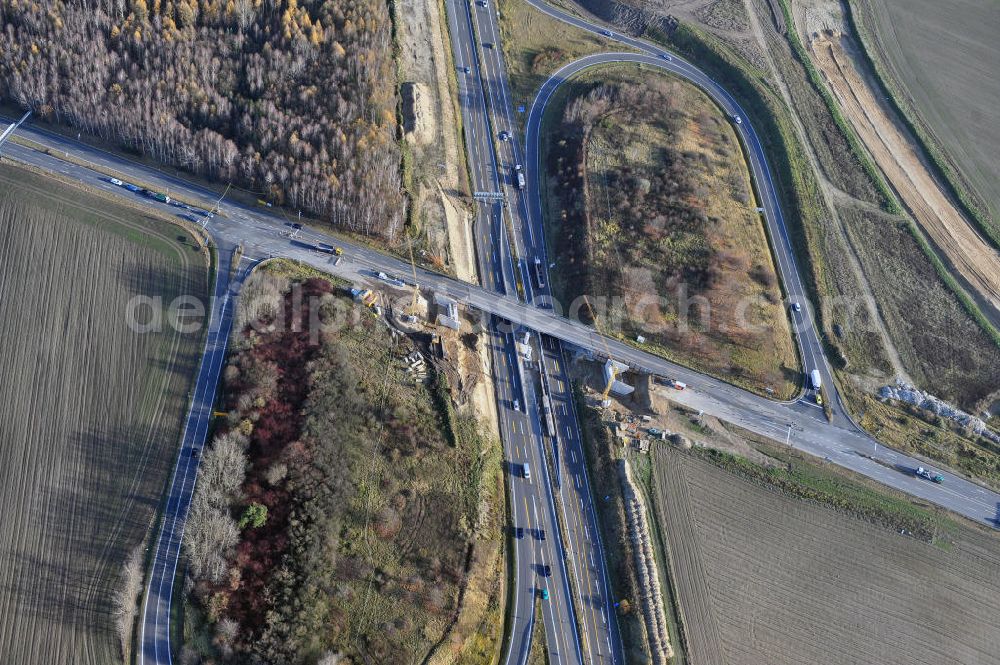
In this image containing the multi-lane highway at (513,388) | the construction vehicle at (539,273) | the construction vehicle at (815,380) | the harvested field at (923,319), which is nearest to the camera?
the multi-lane highway at (513,388)

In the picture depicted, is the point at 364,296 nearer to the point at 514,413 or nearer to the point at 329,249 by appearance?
the point at 329,249

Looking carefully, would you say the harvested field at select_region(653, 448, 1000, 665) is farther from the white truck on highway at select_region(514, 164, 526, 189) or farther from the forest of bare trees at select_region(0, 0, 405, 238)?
the forest of bare trees at select_region(0, 0, 405, 238)

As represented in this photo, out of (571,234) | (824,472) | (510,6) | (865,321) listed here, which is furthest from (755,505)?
(510,6)

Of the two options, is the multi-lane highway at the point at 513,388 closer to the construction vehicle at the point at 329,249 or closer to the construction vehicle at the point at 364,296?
the construction vehicle at the point at 364,296

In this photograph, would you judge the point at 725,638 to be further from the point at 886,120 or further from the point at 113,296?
the point at 886,120

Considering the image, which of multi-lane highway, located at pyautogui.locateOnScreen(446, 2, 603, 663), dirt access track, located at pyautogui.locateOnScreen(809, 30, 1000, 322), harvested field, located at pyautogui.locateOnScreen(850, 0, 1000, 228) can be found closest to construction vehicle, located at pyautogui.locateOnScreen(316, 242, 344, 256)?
multi-lane highway, located at pyautogui.locateOnScreen(446, 2, 603, 663)

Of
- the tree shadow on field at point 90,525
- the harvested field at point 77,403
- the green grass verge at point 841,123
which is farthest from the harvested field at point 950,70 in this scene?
the tree shadow on field at point 90,525
